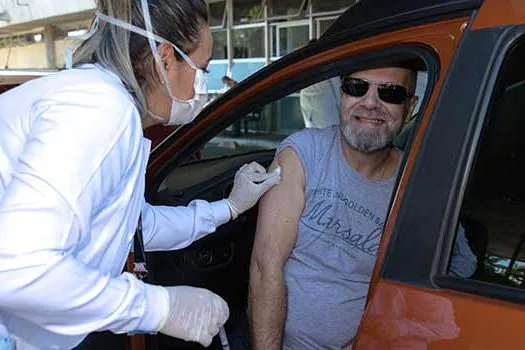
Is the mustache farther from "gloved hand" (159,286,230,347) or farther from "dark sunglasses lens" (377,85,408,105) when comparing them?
"gloved hand" (159,286,230,347)

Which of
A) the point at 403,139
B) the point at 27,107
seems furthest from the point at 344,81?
the point at 27,107

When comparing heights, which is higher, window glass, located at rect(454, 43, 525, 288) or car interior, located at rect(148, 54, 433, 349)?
window glass, located at rect(454, 43, 525, 288)

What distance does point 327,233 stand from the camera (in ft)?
6.32

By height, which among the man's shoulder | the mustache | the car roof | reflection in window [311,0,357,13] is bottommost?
the man's shoulder

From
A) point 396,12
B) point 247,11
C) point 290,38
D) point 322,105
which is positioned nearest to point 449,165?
point 396,12

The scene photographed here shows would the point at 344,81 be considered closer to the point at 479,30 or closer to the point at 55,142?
the point at 479,30

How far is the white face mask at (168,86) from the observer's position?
141 centimetres

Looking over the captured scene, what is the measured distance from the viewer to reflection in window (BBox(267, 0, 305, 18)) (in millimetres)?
13000

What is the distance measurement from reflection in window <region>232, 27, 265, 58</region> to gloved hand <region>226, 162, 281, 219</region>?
11.8 meters

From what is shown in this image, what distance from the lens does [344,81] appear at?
77.2 inches

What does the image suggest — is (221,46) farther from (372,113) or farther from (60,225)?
(60,225)

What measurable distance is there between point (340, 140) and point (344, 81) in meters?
0.22

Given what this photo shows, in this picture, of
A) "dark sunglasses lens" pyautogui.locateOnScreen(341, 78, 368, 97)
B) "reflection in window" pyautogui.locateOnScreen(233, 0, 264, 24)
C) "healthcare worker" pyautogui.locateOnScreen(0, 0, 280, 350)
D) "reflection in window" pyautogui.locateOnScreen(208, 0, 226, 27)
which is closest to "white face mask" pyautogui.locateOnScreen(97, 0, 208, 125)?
"healthcare worker" pyautogui.locateOnScreen(0, 0, 280, 350)

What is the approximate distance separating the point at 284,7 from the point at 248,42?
1.29 metres
